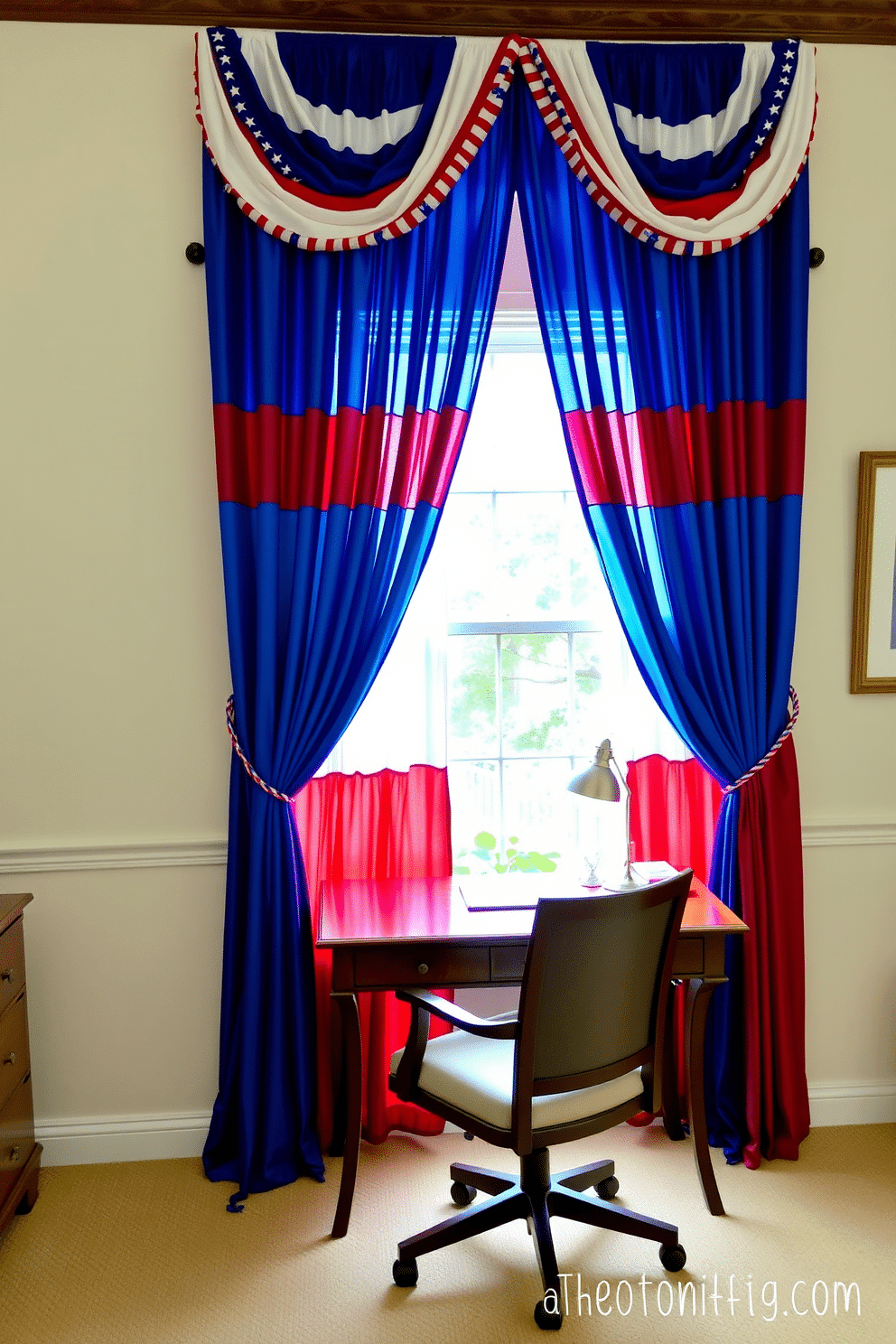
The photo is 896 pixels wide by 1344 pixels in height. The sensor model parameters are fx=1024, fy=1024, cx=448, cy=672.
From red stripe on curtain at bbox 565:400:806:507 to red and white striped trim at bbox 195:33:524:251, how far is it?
692 mm

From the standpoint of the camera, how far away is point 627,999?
2293 millimetres

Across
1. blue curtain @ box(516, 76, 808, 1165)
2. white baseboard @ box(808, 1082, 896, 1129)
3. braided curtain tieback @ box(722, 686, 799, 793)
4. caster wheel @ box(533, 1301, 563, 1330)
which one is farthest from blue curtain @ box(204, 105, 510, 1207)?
white baseboard @ box(808, 1082, 896, 1129)

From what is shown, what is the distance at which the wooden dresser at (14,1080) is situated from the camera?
2553 millimetres

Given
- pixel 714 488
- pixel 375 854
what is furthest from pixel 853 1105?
pixel 714 488

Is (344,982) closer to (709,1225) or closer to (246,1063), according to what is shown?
(246,1063)

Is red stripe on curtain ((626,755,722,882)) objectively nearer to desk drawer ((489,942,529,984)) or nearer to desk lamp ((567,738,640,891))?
desk lamp ((567,738,640,891))

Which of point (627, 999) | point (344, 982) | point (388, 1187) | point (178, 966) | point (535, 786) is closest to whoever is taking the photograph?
point (627, 999)

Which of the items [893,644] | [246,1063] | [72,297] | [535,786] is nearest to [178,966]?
[246,1063]

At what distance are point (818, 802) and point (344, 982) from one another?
5.14 ft

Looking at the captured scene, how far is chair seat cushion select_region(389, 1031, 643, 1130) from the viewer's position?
7.45 feet

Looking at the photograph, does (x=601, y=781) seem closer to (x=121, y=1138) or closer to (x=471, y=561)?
(x=471, y=561)

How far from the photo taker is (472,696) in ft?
10.5

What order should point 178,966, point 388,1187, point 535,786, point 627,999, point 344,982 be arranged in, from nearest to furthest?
point 627,999 → point 344,982 → point 388,1187 → point 178,966 → point 535,786

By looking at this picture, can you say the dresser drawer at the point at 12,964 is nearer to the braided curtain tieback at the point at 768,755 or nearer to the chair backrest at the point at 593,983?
the chair backrest at the point at 593,983
